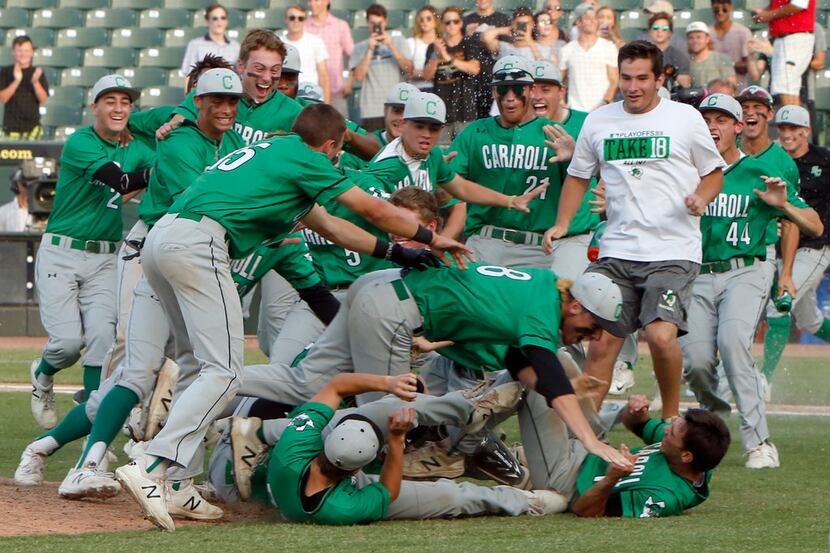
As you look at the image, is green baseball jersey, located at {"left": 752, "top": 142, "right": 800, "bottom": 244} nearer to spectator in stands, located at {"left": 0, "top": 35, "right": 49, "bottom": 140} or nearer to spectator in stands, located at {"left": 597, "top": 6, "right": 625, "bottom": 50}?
spectator in stands, located at {"left": 597, "top": 6, "right": 625, "bottom": 50}

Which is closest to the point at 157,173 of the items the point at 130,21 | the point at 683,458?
the point at 683,458

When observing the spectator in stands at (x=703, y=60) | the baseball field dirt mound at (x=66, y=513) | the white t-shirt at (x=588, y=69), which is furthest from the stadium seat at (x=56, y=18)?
the baseball field dirt mound at (x=66, y=513)

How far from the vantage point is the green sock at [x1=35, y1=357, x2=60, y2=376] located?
8406mm

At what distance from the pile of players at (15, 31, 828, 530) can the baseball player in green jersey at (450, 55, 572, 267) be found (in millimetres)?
14

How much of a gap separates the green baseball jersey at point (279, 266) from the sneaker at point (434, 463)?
4.08 feet

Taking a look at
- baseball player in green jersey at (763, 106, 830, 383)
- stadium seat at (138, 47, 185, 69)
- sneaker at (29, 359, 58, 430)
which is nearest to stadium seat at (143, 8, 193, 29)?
stadium seat at (138, 47, 185, 69)

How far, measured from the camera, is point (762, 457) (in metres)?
7.43

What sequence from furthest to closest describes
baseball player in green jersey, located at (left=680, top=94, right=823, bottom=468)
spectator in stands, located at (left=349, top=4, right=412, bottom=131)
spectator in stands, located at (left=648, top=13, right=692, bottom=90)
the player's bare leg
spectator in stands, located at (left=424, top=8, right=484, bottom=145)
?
spectator in stands, located at (left=349, top=4, right=412, bottom=131), spectator in stands, located at (left=424, top=8, right=484, bottom=145), spectator in stands, located at (left=648, top=13, right=692, bottom=90), baseball player in green jersey, located at (left=680, top=94, right=823, bottom=468), the player's bare leg

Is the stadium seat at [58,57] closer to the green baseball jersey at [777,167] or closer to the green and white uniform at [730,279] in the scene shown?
the green baseball jersey at [777,167]

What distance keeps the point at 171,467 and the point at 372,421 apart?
0.83 m

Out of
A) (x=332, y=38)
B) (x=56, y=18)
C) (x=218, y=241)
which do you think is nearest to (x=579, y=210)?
(x=218, y=241)

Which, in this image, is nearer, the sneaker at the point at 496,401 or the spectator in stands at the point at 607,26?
the sneaker at the point at 496,401

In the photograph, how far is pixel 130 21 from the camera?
19.9 metres

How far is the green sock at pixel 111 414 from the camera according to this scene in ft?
20.3
